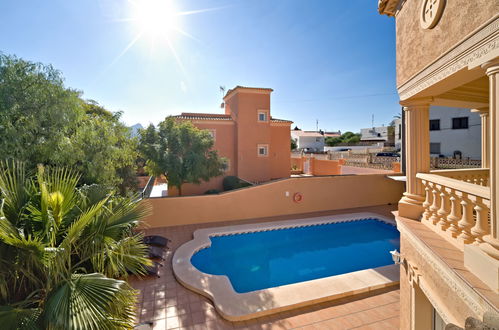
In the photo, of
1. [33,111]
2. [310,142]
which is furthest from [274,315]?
[310,142]

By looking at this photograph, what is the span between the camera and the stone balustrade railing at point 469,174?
4.60m

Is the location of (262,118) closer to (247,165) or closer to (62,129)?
(247,165)

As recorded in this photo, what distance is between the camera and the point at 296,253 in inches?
428

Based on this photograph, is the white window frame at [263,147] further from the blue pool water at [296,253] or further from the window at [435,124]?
the window at [435,124]

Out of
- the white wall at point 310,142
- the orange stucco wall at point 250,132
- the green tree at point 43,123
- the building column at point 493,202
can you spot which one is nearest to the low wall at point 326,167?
the orange stucco wall at point 250,132

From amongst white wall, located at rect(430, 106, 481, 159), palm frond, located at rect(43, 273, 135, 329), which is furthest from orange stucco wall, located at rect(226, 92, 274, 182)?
white wall, located at rect(430, 106, 481, 159)

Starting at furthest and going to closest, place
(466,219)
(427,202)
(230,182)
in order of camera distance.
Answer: (230,182) < (427,202) < (466,219)

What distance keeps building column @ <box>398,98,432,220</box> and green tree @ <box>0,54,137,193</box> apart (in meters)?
8.83

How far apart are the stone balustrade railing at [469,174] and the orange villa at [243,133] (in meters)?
16.8

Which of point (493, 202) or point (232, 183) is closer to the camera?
point (493, 202)

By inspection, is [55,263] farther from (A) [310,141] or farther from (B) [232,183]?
(A) [310,141]

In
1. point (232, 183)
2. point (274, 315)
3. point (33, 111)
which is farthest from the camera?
point (232, 183)

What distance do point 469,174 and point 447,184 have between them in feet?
7.44

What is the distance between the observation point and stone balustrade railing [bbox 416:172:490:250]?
109 inches
